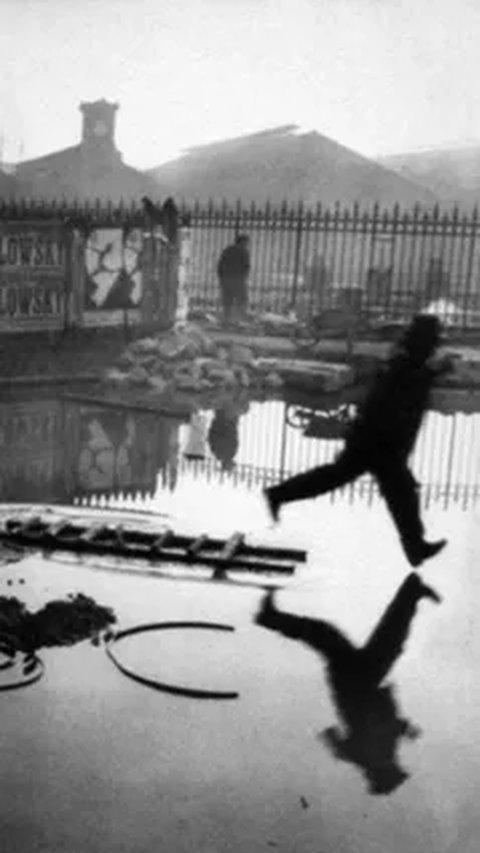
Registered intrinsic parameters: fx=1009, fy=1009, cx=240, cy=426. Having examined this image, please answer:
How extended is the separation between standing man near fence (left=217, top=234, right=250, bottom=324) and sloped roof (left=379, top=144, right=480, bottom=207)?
27.3 meters

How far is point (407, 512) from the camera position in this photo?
692 cm

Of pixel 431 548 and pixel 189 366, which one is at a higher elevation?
pixel 189 366

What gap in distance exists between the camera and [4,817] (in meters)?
3.60

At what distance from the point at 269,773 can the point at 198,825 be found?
50 cm

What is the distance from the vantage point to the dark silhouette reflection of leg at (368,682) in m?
4.23

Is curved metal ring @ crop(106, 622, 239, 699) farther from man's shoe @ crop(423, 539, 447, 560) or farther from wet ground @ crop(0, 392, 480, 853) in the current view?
man's shoe @ crop(423, 539, 447, 560)

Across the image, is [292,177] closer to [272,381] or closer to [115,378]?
[272,381]

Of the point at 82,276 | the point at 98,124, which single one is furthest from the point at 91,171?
the point at 82,276

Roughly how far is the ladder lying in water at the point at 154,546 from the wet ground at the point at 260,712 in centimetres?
18

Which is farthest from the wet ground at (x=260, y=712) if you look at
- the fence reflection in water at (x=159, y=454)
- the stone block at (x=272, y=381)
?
the stone block at (x=272, y=381)

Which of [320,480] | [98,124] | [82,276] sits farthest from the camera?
[98,124]

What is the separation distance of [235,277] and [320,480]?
597 inches

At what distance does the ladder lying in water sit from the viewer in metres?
6.81

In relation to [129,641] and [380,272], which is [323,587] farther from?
[380,272]
